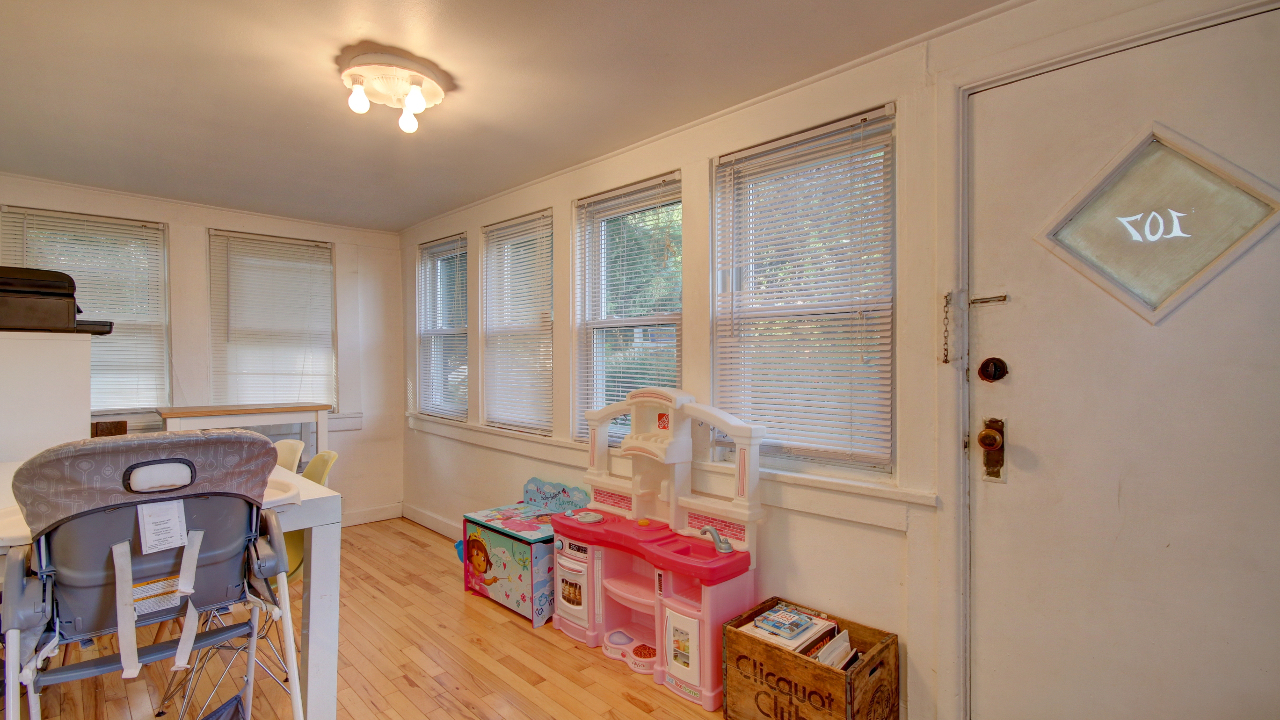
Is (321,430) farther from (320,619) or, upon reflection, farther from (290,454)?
(320,619)

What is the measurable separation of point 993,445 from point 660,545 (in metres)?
1.25

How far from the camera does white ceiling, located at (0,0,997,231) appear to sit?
1812 mm

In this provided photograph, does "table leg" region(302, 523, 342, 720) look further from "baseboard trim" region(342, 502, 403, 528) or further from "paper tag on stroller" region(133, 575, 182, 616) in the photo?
"baseboard trim" region(342, 502, 403, 528)

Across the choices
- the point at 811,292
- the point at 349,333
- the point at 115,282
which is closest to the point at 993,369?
the point at 811,292

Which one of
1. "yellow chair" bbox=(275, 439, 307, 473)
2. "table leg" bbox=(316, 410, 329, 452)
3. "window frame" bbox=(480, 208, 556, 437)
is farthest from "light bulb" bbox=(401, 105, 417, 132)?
"table leg" bbox=(316, 410, 329, 452)

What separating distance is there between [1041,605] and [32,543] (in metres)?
2.61

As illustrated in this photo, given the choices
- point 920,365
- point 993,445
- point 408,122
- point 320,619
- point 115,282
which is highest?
point 408,122

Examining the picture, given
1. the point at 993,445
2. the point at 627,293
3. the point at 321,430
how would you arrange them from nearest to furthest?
the point at 993,445, the point at 627,293, the point at 321,430

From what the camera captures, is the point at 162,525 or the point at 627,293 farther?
the point at 627,293

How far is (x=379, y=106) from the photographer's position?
2.46 m

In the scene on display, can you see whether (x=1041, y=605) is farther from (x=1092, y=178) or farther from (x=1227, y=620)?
(x=1092, y=178)

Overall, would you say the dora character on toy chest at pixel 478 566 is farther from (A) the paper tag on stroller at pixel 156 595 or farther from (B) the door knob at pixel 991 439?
(B) the door knob at pixel 991 439

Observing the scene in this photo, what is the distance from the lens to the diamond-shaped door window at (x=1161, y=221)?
1494mm

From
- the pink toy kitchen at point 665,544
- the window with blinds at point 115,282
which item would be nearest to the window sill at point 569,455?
the pink toy kitchen at point 665,544
